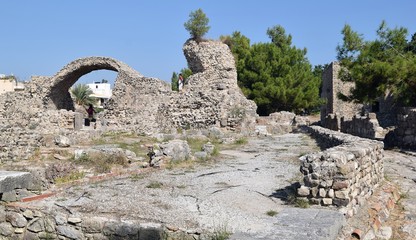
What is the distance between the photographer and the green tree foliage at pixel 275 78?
29.2 m

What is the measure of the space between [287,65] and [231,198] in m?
26.3

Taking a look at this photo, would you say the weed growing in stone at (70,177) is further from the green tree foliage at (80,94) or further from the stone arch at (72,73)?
the green tree foliage at (80,94)

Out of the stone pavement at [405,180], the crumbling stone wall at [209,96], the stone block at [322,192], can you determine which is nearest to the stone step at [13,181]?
the stone block at [322,192]

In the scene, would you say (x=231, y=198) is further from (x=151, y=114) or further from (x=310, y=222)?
(x=151, y=114)

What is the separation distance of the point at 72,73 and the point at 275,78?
46.8ft

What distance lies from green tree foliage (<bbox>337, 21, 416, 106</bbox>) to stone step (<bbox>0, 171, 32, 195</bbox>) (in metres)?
10.1

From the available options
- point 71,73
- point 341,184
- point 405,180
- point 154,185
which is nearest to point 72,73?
point 71,73

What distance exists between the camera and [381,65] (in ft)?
39.9

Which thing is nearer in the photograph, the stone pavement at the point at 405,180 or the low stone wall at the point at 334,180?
the low stone wall at the point at 334,180

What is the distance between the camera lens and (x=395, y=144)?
43.1 ft

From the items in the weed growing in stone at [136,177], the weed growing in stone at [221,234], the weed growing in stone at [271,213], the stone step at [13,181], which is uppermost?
the stone step at [13,181]

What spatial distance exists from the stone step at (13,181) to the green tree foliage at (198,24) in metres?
14.4

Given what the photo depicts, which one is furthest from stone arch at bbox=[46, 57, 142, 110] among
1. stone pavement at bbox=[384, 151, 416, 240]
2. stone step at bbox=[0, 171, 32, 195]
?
stone step at bbox=[0, 171, 32, 195]

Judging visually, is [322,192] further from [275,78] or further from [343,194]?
[275,78]
